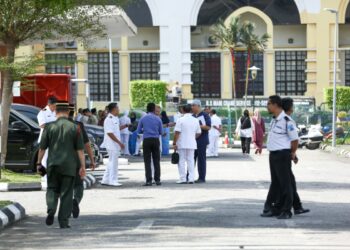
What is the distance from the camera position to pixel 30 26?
2425cm

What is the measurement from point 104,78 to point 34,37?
47.1 m

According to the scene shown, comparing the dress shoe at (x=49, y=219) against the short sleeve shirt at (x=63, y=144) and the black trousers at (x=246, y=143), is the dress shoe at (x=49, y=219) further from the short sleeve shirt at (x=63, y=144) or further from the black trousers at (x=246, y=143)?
the black trousers at (x=246, y=143)

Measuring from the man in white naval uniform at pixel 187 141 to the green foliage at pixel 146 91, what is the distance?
42052 millimetres

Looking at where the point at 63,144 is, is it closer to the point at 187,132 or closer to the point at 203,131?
the point at 187,132

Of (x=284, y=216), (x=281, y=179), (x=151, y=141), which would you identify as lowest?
(x=284, y=216)

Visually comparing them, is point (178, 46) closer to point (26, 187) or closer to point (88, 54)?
point (88, 54)

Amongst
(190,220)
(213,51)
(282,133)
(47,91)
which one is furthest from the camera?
(213,51)

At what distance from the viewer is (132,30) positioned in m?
37.5

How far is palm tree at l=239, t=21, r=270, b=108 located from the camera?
6712 centimetres

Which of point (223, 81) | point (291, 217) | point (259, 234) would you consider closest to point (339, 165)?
point (291, 217)

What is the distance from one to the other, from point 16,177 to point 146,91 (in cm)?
4299

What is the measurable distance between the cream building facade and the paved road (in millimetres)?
45286

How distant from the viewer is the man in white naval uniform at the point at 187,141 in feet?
78.7

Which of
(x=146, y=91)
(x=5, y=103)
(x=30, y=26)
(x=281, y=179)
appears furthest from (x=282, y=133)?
(x=146, y=91)
